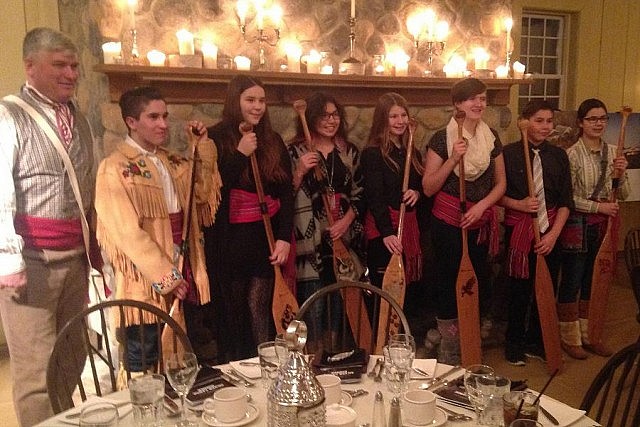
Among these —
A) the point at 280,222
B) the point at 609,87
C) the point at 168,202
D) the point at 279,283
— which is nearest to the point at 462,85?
the point at 280,222

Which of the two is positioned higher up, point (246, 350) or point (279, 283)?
point (279, 283)

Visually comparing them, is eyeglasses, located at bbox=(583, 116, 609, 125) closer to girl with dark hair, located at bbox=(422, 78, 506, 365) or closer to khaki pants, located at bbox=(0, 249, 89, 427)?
girl with dark hair, located at bbox=(422, 78, 506, 365)

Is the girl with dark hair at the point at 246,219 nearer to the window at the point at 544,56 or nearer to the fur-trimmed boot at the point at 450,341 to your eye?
the fur-trimmed boot at the point at 450,341

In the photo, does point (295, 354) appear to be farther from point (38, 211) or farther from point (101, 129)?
point (101, 129)

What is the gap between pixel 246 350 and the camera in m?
2.96

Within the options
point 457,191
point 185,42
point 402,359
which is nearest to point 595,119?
point 457,191

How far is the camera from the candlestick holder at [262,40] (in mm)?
3232

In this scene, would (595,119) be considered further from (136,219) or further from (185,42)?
(136,219)

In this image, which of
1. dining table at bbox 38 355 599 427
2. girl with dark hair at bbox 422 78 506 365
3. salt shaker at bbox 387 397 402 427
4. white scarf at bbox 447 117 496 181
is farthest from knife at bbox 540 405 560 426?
white scarf at bbox 447 117 496 181

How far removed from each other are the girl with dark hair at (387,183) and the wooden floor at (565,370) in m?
0.90

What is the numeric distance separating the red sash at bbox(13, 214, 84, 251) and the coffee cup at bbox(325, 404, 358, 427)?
1334mm

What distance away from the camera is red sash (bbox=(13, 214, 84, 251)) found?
2.17 metres

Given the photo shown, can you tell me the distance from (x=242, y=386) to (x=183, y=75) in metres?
1.85

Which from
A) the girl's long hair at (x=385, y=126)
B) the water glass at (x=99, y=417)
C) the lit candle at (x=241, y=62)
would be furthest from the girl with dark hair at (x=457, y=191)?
the water glass at (x=99, y=417)
